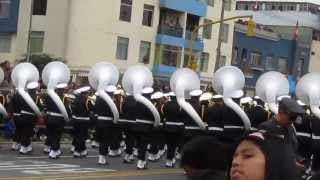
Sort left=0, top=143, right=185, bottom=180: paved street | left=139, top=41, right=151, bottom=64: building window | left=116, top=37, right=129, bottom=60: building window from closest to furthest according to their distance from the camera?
left=0, top=143, right=185, bottom=180: paved street, left=116, top=37, right=129, bottom=60: building window, left=139, top=41, right=151, bottom=64: building window

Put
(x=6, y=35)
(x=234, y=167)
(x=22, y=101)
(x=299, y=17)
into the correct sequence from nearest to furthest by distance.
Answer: (x=234, y=167), (x=22, y=101), (x=6, y=35), (x=299, y=17)

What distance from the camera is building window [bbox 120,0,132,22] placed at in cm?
4088

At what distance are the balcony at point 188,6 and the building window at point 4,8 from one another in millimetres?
8589

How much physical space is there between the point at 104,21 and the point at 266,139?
37.6 meters

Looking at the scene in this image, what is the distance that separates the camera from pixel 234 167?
109 inches

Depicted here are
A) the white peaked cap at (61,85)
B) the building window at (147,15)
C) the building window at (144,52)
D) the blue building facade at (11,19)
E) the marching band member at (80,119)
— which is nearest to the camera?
the marching band member at (80,119)

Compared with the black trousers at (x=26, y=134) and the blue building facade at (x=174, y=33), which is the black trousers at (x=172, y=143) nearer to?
the black trousers at (x=26, y=134)

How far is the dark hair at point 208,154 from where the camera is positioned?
3.28 metres

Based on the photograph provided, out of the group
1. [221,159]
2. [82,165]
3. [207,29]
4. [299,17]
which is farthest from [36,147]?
[299,17]

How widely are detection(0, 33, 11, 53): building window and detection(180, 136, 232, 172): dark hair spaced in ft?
131

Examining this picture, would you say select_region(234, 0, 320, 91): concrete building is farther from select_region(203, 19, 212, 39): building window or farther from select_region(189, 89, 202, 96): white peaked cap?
select_region(189, 89, 202, 96): white peaked cap

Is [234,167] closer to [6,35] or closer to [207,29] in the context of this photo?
[6,35]

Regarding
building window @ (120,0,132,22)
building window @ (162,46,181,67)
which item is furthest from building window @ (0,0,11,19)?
building window @ (162,46,181,67)

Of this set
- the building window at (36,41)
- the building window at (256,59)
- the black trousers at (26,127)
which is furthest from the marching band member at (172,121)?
the building window at (256,59)
